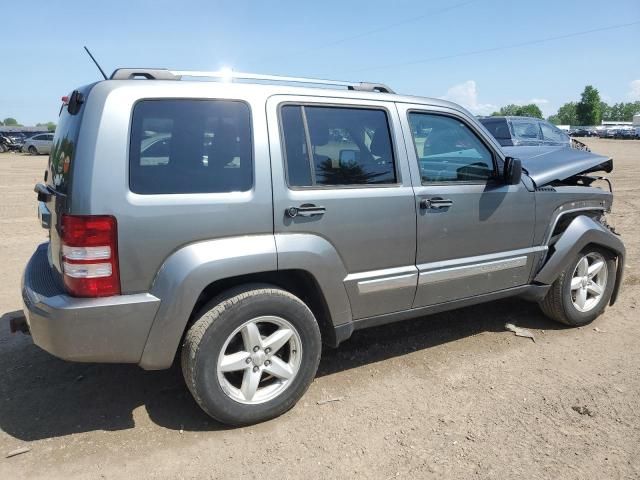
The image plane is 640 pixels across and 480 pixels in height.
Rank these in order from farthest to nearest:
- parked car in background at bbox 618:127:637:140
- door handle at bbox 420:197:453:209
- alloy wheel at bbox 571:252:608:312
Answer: parked car in background at bbox 618:127:637:140 → alloy wheel at bbox 571:252:608:312 → door handle at bbox 420:197:453:209

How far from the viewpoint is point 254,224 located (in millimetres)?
2768

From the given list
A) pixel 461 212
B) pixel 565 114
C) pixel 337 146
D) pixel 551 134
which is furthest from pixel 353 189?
pixel 565 114

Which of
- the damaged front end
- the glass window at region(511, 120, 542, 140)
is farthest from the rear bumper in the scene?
the glass window at region(511, 120, 542, 140)

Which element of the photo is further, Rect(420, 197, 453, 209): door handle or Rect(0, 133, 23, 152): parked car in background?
Rect(0, 133, 23, 152): parked car in background

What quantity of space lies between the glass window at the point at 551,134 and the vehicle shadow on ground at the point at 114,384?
9.65 metres

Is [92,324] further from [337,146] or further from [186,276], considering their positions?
[337,146]

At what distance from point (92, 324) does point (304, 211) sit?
1261mm

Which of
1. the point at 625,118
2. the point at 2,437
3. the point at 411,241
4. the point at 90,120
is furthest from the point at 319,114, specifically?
the point at 625,118

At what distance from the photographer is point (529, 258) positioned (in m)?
3.99

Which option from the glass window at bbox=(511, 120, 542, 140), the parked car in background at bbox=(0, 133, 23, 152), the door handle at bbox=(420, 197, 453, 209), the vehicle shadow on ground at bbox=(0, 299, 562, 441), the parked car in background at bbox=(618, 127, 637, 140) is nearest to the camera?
the vehicle shadow on ground at bbox=(0, 299, 562, 441)

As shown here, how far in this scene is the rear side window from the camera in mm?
2566

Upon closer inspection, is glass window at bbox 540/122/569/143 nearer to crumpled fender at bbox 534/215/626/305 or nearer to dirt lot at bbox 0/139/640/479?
crumpled fender at bbox 534/215/626/305

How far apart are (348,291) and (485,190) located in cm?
133

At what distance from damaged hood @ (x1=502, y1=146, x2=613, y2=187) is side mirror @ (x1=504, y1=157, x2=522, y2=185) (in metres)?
0.36
